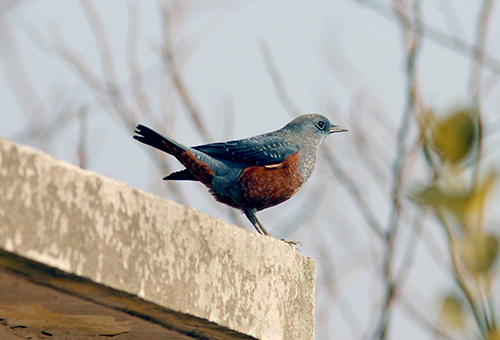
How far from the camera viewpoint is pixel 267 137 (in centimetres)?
377

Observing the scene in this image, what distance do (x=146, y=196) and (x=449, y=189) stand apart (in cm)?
93

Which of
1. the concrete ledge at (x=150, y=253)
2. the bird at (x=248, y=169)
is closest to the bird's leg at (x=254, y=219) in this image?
the bird at (x=248, y=169)

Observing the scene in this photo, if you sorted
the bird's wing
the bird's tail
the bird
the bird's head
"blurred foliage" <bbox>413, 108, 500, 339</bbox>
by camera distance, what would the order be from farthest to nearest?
the bird's head → the bird's wing → the bird → the bird's tail → "blurred foliage" <bbox>413, 108, 500, 339</bbox>

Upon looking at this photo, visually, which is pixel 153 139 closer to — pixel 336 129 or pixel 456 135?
pixel 336 129

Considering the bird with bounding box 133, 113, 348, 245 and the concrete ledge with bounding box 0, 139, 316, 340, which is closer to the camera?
the concrete ledge with bounding box 0, 139, 316, 340

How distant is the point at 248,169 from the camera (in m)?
3.47

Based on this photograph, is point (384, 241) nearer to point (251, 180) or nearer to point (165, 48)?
point (251, 180)

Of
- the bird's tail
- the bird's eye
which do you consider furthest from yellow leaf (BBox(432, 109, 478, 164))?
the bird's eye

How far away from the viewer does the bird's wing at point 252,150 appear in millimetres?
3547

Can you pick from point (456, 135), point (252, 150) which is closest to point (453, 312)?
point (456, 135)

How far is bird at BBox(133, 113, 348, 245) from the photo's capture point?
135 inches

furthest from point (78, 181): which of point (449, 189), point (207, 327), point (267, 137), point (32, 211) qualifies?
point (267, 137)

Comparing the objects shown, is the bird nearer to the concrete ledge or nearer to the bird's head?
the bird's head

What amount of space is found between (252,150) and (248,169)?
0.57ft
